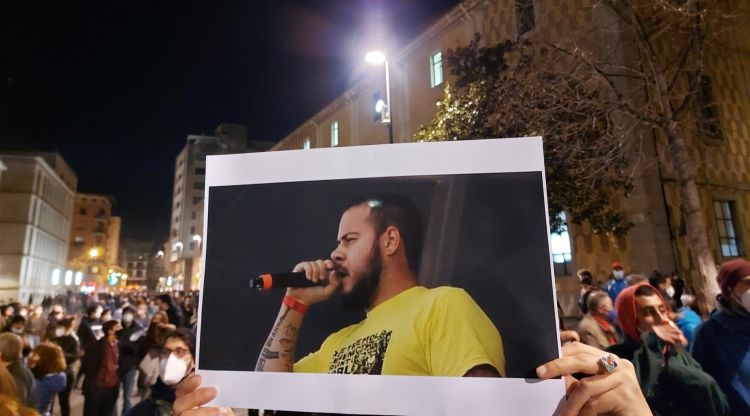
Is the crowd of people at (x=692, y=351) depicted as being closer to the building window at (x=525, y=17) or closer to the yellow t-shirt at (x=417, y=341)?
the yellow t-shirt at (x=417, y=341)

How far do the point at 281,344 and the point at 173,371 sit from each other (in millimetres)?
2510

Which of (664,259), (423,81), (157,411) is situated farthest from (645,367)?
(423,81)

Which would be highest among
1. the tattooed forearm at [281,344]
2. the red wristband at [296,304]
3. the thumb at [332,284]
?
the thumb at [332,284]

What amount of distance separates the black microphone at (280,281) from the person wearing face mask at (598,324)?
4.18 metres

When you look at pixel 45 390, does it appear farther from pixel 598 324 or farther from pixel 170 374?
pixel 598 324

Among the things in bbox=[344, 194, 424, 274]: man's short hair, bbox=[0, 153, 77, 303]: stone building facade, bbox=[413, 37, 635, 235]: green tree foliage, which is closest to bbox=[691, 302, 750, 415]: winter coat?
bbox=[344, 194, 424, 274]: man's short hair

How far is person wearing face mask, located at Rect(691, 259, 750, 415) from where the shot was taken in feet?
9.10

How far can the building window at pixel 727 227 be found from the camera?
15.6 meters

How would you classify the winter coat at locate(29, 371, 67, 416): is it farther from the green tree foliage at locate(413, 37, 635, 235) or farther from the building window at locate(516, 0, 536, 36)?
the building window at locate(516, 0, 536, 36)

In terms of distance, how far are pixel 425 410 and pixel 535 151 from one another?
3.09ft

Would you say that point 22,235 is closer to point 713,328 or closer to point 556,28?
point 556,28

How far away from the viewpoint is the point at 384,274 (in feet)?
5.13

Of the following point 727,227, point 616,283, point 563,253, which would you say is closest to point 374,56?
point 616,283

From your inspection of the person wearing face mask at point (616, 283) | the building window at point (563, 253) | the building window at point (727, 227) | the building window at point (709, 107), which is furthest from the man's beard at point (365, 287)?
the building window at point (709, 107)
